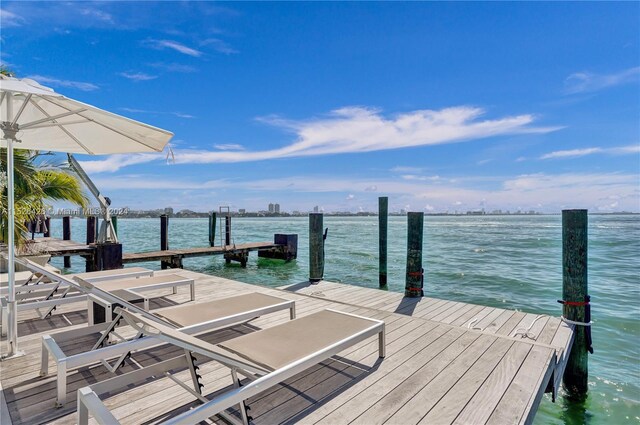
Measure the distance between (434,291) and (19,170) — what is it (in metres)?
10.8

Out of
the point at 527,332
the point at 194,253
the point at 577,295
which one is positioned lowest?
the point at 194,253

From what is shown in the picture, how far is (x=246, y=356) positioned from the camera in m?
2.28

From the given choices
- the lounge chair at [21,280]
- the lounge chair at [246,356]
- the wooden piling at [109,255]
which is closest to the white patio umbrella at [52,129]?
the lounge chair at [21,280]

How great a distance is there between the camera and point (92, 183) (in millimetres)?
7656

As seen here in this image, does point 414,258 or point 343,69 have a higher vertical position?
point 343,69

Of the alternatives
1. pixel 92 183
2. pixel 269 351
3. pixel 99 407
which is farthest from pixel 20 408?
pixel 92 183

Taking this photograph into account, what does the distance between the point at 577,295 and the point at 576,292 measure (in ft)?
0.15

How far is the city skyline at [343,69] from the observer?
25.4ft

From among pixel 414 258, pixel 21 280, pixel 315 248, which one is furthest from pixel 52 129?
pixel 414 258

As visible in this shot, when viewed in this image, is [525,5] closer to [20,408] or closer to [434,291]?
[434,291]

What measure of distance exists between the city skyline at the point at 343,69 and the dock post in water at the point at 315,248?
2.85 metres

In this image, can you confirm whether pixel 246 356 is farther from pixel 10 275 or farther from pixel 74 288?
pixel 74 288

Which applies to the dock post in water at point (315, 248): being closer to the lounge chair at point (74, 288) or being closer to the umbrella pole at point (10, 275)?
the lounge chair at point (74, 288)

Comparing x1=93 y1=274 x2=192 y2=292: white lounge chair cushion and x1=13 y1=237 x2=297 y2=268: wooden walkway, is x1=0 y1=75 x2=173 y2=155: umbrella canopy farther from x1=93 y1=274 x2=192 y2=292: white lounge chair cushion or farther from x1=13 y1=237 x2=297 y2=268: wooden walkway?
x1=13 y1=237 x2=297 y2=268: wooden walkway
